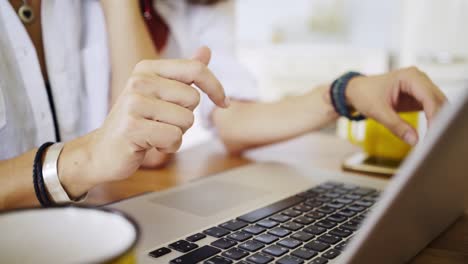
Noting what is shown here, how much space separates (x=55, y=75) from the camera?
0.72 m

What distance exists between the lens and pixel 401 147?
81 centimetres

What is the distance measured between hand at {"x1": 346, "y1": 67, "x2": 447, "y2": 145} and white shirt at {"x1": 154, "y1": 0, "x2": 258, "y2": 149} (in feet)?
1.03

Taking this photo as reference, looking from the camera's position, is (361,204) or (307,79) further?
(307,79)

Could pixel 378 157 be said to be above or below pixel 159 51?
below

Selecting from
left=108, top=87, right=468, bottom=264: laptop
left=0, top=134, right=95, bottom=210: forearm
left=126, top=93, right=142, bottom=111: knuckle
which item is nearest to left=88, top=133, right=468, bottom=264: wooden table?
left=108, top=87, right=468, bottom=264: laptop

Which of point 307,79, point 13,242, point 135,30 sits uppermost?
point 135,30

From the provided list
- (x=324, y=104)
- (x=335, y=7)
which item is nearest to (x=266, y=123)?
(x=324, y=104)

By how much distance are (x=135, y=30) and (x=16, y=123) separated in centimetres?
24

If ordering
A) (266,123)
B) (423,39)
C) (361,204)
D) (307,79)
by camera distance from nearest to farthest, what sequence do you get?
(361,204) < (266,123) < (423,39) < (307,79)

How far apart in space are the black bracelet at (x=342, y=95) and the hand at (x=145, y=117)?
0.33 meters

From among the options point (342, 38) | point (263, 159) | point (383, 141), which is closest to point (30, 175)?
point (263, 159)

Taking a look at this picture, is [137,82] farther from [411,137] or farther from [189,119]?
[411,137]

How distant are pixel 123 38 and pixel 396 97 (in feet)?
1.44

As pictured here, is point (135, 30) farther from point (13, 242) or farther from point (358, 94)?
point (13, 242)
